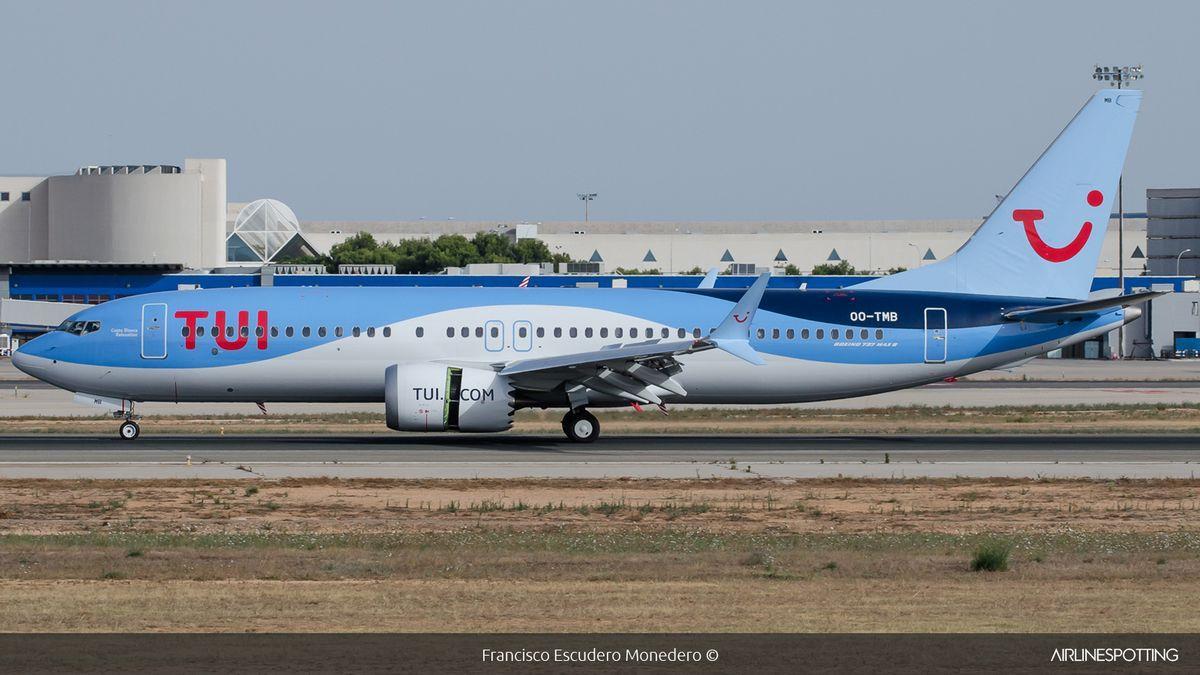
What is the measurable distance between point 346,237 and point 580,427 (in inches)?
5376

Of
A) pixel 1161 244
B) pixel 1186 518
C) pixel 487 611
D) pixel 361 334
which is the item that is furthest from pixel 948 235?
pixel 487 611

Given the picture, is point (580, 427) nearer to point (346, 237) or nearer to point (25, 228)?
point (25, 228)

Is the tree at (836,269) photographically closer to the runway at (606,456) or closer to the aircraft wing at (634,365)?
the runway at (606,456)

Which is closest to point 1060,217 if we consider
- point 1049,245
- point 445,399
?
point 1049,245

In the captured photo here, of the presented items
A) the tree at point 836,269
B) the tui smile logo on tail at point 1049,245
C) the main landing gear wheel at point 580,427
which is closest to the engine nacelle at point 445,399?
the main landing gear wheel at point 580,427

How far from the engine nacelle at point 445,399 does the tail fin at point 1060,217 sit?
45.3 feet

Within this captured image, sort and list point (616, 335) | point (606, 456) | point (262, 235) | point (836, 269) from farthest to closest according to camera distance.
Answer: point (262, 235)
point (836, 269)
point (616, 335)
point (606, 456)

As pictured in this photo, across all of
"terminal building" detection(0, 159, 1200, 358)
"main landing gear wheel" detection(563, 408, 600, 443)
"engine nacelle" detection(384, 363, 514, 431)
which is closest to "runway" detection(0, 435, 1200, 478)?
"main landing gear wheel" detection(563, 408, 600, 443)

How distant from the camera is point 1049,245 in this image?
4316 centimetres

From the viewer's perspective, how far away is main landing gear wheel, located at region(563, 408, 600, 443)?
38.8 meters

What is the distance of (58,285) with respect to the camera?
98.2 m

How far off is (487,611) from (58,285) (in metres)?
90.3

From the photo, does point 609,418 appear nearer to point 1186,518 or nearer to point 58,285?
point 1186,518

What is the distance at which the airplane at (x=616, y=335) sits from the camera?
3834cm
